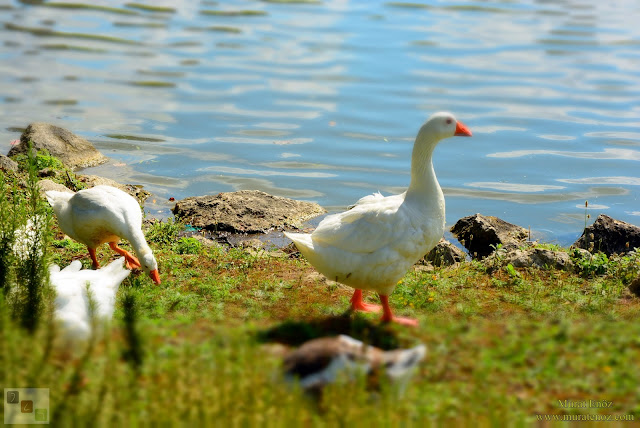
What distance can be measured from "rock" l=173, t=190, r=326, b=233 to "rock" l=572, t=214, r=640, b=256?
13.8ft

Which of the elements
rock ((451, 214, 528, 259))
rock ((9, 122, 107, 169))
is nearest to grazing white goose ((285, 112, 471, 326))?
rock ((451, 214, 528, 259))

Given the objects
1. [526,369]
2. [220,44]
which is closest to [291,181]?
[526,369]

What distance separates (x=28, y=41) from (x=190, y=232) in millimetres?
14062

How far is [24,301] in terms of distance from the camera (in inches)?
256

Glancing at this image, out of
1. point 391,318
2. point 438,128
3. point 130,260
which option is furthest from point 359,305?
point 130,260

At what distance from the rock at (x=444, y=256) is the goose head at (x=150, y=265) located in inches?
139

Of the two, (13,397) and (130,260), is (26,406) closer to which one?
(13,397)

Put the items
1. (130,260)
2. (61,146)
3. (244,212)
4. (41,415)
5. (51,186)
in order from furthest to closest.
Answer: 1. (61,146)
2. (244,212)
3. (51,186)
4. (130,260)
5. (41,415)

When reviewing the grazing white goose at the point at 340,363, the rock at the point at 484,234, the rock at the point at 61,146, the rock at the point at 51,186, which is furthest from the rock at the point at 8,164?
the grazing white goose at the point at 340,363

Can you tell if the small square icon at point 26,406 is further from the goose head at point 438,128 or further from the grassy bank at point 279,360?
the goose head at point 438,128

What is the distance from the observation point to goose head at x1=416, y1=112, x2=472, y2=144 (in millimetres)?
7395

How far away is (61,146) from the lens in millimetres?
13094

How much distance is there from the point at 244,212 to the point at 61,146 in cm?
415

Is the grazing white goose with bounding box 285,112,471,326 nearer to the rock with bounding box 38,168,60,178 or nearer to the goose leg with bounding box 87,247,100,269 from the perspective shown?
the goose leg with bounding box 87,247,100,269
